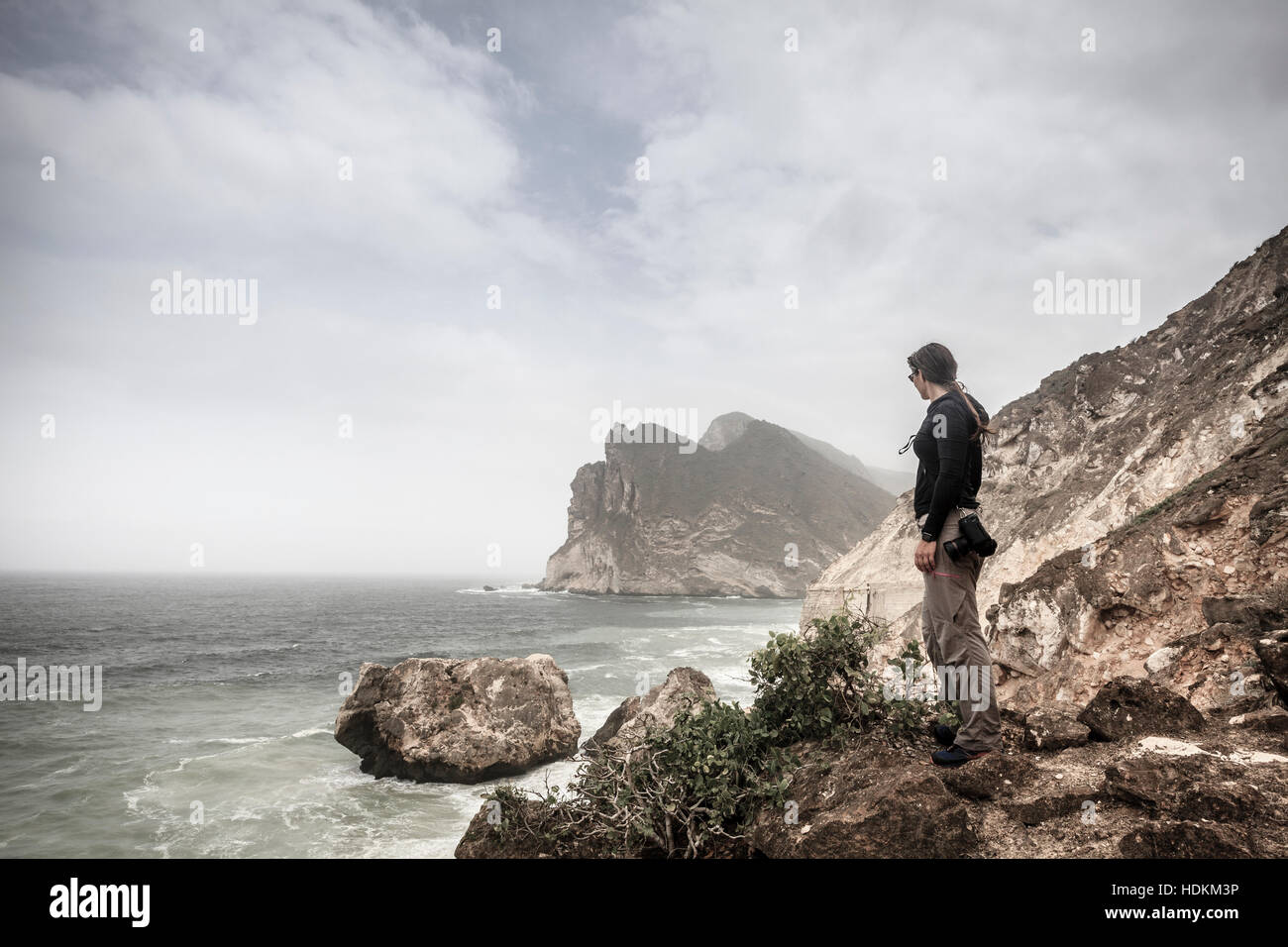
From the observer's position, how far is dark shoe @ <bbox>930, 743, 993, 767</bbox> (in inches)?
141

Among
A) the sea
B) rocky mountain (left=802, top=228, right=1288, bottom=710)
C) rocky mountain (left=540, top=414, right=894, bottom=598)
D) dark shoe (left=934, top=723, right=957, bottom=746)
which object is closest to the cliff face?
rocky mountain (left=802, top=228, right=1288, bottom=710)

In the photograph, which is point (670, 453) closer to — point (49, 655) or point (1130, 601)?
point (49, 655)

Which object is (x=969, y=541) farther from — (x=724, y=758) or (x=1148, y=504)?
(x=1148, y=504)

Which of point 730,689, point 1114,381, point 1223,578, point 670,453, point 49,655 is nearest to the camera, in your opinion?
point 1223,578

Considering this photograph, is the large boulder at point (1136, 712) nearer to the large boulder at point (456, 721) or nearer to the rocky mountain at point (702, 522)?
the large boulder at point (456, 721)

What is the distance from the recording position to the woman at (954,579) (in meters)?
3.64

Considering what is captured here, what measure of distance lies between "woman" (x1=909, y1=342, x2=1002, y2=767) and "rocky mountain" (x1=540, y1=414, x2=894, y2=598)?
98099mm

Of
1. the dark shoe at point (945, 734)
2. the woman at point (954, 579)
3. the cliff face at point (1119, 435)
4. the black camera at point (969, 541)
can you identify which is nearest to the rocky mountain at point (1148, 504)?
the cliff face at point (1119, 435)

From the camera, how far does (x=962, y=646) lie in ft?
12.3

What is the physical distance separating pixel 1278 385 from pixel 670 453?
400 ft

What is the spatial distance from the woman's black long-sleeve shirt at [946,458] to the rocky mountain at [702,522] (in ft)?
322

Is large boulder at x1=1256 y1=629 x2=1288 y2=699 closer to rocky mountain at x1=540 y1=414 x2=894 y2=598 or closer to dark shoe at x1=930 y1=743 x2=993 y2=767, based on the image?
dark shoe at x1=930 y1=743 x2=993 y2=767
